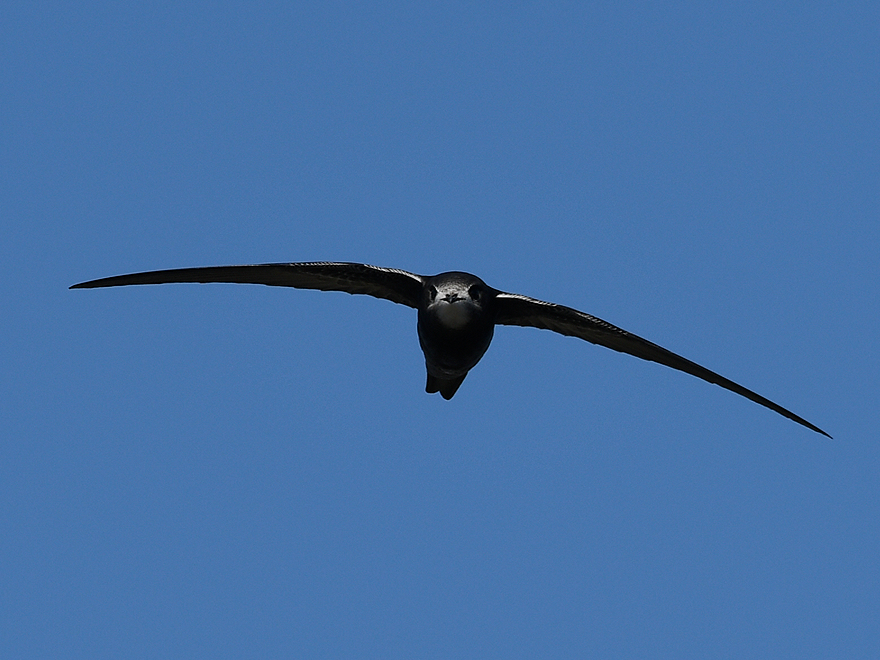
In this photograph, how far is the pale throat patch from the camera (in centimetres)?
1359

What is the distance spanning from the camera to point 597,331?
15086mm

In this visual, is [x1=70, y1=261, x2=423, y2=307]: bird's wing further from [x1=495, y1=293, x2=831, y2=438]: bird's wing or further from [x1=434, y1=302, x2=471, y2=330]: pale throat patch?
[x1=495, y1=293, x2=831, y2=438]: bird's wing

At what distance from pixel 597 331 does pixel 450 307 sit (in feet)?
9.07

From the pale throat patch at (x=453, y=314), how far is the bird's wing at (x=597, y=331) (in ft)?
4.05

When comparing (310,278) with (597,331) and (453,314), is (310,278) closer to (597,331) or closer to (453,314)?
(453,314)

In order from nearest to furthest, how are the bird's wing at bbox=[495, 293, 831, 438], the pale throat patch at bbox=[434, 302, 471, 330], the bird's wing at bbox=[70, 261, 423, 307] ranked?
the pale throat patch at bbox=[434, 302, 471, 330] < the bird's wing at bbox=[70, 261, 423, 307] < the bird's wing at bbox=[495, 293, 831, 438]

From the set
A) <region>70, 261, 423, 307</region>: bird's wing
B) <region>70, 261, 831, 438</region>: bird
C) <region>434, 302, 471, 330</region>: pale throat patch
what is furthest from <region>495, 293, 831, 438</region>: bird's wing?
<region>70, 261, 423, 307</region>: bird's wing

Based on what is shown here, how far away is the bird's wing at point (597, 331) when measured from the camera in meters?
14.6

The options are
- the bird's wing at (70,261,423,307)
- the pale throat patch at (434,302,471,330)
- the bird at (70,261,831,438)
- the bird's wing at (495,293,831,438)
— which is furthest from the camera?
the bird's wing at (495,293,831,438)

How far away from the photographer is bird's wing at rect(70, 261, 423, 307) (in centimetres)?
1430

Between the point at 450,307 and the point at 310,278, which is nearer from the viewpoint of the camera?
the point at 450,307

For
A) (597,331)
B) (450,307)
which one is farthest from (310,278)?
(597,331)

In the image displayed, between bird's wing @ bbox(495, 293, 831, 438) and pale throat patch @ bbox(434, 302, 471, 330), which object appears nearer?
pale throat patch @ bbox(434, 302, 471, 330)

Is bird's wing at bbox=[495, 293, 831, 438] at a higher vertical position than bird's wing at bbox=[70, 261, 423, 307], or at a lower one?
higher
